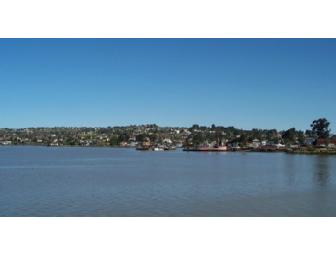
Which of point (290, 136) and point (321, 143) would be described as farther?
point (290, 136)

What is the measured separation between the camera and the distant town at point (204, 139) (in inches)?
2589

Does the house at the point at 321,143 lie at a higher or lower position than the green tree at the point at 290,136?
lower

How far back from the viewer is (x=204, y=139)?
285 feet

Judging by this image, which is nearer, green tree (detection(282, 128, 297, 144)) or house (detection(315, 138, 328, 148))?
house (detection(315, 138, 328, 148))

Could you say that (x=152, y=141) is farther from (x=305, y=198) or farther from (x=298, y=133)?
(x=305, y=198)

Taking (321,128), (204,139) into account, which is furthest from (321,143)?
(204,139)

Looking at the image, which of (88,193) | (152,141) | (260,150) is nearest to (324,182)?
(88,193)

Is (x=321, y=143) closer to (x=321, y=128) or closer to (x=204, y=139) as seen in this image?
(x=321, y=128)

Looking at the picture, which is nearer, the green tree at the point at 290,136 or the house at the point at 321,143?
the house at the point at 321,143

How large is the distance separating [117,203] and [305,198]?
5677mm

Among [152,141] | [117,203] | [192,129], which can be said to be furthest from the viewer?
[192,129]

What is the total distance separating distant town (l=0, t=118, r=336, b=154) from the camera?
65750 mm

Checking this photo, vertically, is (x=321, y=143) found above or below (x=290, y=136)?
→ below
